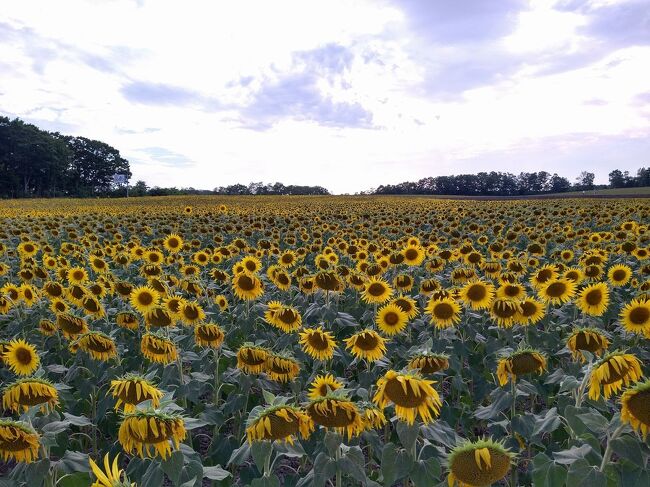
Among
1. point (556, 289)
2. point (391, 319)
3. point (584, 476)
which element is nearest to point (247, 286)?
point (391, 319)

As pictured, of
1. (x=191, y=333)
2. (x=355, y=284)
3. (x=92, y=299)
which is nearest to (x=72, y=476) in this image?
(x=191, y=333)

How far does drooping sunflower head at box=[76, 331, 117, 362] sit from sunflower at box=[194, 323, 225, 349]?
0.74 metres

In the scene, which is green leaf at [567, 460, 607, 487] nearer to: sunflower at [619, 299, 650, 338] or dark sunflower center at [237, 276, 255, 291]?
sunflower at [619, 299, 650, 338]

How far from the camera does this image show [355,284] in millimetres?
6777

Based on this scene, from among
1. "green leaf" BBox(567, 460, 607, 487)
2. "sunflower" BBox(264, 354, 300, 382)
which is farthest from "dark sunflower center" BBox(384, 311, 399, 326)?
"green leaf" BBox(567, 460, 607, 487)

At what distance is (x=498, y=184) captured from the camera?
11619 centimetres

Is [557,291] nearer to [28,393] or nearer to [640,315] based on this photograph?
[640,315]

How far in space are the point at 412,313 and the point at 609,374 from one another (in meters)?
2.97

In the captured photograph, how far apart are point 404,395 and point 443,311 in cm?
272

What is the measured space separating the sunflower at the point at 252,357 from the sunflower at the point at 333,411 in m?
1.37

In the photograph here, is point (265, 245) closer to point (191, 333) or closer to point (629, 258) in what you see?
point (191, 333)

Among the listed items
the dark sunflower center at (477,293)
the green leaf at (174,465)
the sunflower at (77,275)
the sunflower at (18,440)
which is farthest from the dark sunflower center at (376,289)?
the sunflower at (77,275)

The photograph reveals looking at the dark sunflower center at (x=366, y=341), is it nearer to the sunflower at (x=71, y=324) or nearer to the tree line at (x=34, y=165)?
the sunflower at (x=71, y=324)

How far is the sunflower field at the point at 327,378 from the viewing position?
8.02 ft
